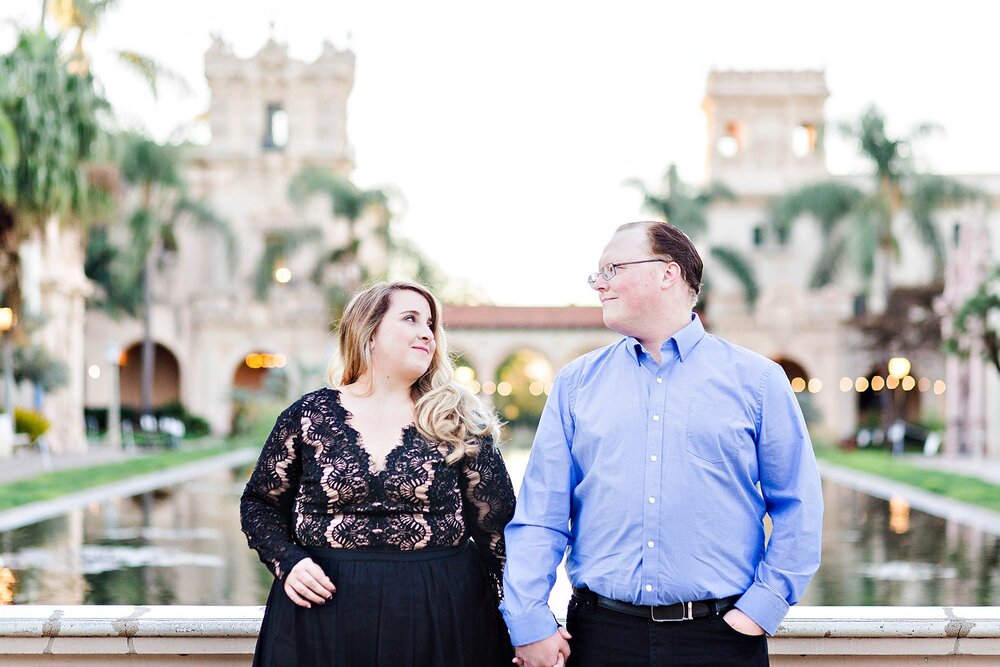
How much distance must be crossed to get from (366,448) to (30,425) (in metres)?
25.5

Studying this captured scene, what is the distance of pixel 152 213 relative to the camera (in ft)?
112

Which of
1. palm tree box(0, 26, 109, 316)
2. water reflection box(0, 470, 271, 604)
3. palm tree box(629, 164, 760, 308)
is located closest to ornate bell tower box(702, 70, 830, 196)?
palm tree box(629, 164, 760, 308)

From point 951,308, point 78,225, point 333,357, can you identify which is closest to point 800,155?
point 951,308

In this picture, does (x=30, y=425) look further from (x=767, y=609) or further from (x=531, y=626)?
(x=767, y=609)

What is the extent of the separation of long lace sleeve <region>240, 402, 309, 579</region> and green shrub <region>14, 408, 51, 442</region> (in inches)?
971

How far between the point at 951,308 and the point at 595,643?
29462 mm

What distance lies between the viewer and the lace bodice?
3293 mm

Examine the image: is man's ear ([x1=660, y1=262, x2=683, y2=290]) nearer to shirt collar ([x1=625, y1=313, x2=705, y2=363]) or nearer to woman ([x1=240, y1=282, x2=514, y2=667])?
shirt collar ([x1=625, y1=313, x2=705, y2=363])

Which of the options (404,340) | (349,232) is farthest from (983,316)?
(349,232)

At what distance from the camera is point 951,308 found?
29891 mm

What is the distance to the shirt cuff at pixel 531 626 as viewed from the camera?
3.00 meters

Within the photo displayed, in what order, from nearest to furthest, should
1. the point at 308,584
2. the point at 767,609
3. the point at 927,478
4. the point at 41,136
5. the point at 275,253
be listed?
the point at 767,609 < the point at 308,584 < the point at 41,136 < the point at 927,478 < the point at 275,253

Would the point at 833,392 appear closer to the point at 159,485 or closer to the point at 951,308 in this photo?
the point at 951,308

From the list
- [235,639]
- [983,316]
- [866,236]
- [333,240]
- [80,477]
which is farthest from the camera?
[333,240]
